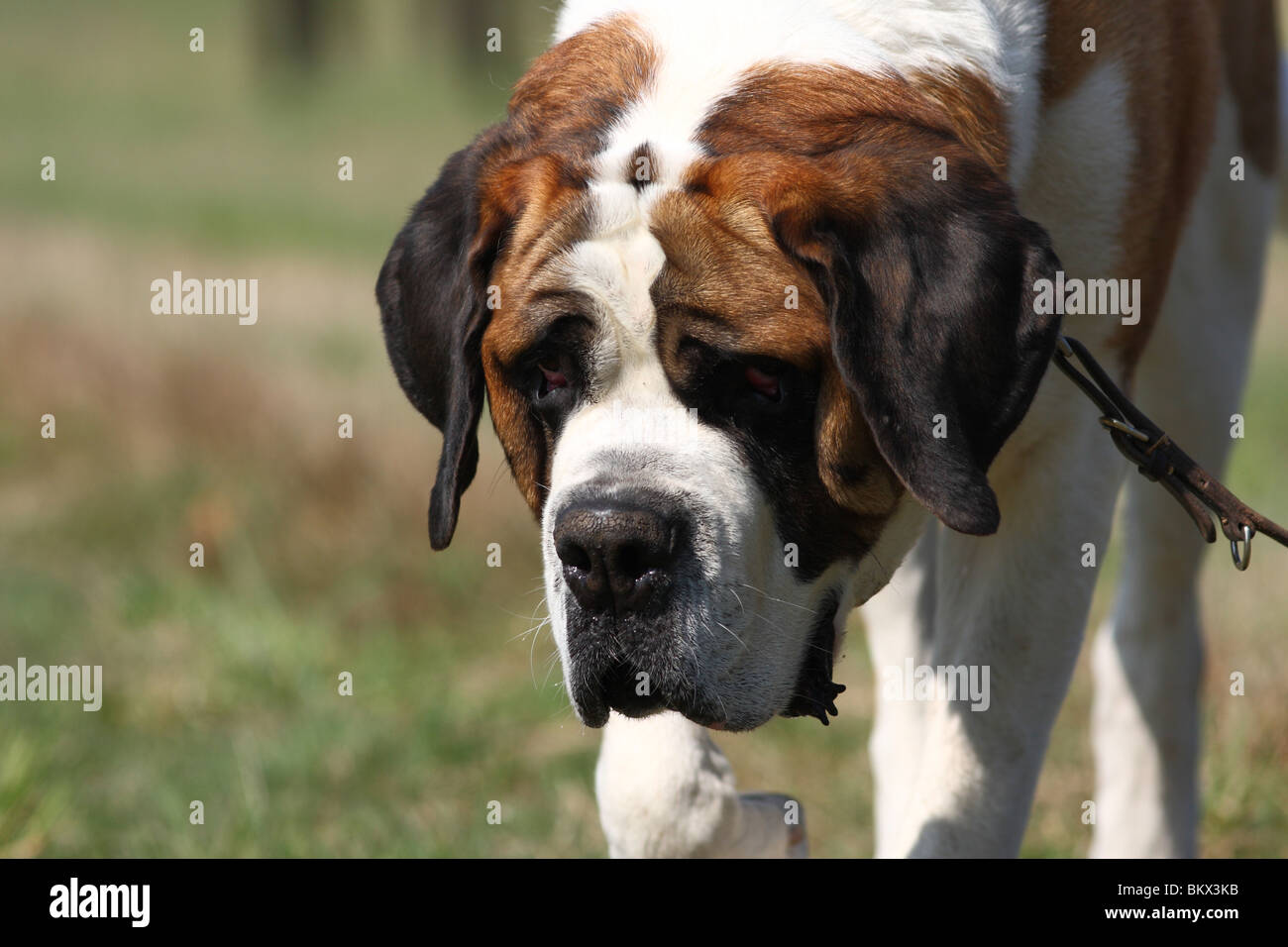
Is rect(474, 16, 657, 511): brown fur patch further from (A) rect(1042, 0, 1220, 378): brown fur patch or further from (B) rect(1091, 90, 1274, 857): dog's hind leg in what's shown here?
(B) rect(1091, 90, 1274, 857): dog's hind leg

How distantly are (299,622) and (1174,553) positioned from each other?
3.16 metres

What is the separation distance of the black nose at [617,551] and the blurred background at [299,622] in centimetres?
50

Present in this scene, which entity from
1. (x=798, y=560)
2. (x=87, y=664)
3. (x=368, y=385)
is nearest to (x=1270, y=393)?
(x=368, y=385)

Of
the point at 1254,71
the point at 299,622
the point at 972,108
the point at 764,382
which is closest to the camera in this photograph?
the point at 764,382

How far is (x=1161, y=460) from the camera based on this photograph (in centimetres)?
294

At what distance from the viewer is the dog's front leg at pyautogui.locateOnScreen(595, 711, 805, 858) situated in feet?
10.3

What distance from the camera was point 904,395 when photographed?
2.55m

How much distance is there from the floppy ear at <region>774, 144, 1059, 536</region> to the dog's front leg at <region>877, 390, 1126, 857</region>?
663 millimetres

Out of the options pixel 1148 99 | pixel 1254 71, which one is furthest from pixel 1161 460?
pixel 1254 71

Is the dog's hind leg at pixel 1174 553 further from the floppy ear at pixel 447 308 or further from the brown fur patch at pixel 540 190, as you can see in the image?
the floppy ear at pixel 447 308

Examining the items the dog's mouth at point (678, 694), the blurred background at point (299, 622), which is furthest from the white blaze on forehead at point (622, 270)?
the blurred background at point (299, 622)

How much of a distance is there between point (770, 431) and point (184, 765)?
2.89 meters

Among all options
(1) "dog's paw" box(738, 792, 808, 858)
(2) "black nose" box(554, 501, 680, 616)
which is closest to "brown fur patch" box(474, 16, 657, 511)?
(2) "black nose" box(554, 501, 680, 616)

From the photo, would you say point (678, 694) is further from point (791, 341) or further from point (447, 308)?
point (447, 308)
